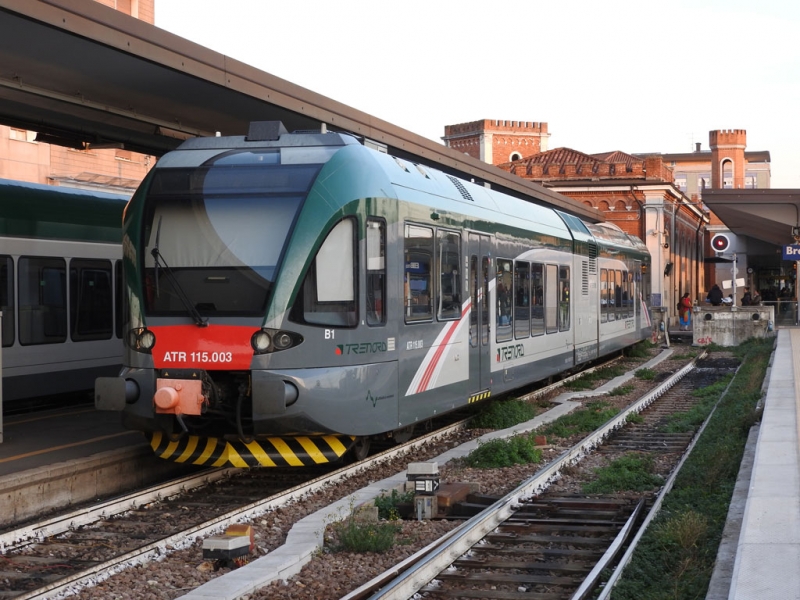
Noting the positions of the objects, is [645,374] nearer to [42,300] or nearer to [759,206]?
[42,300]

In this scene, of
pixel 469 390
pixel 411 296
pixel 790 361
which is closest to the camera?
pixel 411 296

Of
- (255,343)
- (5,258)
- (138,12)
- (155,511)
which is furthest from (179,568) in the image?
(138,12)

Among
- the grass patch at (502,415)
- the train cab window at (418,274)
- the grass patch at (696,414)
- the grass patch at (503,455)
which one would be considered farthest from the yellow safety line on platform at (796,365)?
the train cab window at (418,274)

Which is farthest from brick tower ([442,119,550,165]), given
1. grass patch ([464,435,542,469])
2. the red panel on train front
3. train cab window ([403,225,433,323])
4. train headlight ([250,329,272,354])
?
train headlight ([250,329,272,354])

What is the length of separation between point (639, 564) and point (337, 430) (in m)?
3.45

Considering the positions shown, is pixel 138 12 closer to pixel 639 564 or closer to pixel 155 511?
pixel 155 511

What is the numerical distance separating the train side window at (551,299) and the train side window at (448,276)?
4715mm

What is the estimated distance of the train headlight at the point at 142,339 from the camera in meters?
9.42

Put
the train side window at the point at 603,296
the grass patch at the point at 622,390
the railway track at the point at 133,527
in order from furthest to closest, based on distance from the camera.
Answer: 1. the train side window at the point at 603,296
2. the grass patch at the point at 622,390
3. the railway track at the point at 133,527

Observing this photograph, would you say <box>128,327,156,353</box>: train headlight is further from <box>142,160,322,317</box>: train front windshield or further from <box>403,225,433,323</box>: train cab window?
<box>403,225,433,323</box>: train cab window

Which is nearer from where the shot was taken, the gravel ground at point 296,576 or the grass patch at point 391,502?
the gravel ground at point 296,576

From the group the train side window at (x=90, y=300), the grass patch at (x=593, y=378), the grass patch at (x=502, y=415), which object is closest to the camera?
the grass patch at (x=502, y=415)

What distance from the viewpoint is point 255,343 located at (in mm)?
9094

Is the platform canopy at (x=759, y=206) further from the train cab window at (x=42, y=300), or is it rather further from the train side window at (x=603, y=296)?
the train cab window at (x=42, y=300)
